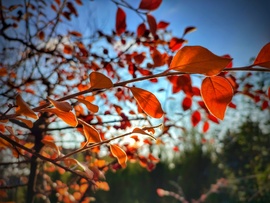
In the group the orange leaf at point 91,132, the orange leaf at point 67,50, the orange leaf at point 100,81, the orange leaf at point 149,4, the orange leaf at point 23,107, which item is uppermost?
the orange leaf at point 67,50

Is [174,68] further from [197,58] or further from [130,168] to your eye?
[130,168]

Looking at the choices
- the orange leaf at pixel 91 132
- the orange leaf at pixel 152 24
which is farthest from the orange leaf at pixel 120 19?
the orange leaf at pixel 91 132

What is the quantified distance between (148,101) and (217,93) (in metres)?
0.08

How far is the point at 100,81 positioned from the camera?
0.26m

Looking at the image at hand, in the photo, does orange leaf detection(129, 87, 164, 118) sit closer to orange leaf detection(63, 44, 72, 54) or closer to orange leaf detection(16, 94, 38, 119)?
orange leaf detection(16, 94, 38, 119)

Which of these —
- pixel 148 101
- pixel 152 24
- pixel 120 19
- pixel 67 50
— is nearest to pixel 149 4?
pixel 152 24

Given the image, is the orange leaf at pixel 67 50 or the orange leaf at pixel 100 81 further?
the orange leaf at pixel 67 50

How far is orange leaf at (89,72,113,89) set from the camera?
0.85 feet

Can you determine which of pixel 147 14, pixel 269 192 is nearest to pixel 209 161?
pixel 269 192

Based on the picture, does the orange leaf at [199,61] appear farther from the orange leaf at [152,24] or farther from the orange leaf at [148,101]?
the orange leaf at [152,24]

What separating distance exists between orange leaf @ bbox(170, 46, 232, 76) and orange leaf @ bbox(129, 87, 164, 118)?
0.18ft

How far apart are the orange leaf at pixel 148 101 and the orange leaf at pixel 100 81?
3 centimetres

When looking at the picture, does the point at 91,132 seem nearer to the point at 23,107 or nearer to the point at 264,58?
the point at 23,107

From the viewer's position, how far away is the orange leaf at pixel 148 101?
0.88 ft
